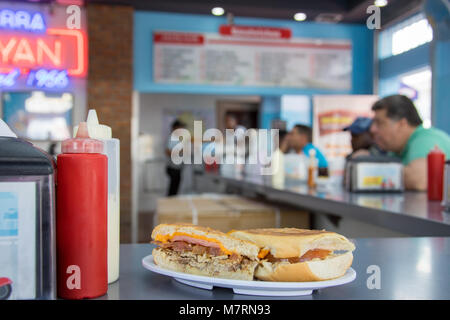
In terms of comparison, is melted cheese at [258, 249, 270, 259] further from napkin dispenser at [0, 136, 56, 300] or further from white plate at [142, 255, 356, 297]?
napkin dispenser at [0, 136, 56, 300]

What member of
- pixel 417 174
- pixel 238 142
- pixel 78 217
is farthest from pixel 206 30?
pixel 78 217

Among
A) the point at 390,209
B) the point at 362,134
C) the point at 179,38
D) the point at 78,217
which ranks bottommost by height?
the point at 390,209

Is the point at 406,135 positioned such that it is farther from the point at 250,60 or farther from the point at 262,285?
the point at 250,60

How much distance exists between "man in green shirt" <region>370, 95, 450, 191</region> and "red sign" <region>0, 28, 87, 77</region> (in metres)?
3.29

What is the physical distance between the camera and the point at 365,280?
668 mm

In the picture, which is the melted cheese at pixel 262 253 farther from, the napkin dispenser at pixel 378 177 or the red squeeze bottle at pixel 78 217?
the napkin dispenser at pixel 378 177

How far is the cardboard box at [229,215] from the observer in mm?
2141

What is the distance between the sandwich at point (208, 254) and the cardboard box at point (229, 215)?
146 centimetres

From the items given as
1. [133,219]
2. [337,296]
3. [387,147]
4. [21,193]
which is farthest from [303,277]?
[133,219]

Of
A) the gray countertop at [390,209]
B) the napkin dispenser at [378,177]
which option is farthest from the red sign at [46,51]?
the napkin dispenser at [378,177]

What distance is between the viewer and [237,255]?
2.00 ft

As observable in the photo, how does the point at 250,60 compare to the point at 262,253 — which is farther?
the point at 250,60

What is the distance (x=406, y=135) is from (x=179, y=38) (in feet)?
10.0

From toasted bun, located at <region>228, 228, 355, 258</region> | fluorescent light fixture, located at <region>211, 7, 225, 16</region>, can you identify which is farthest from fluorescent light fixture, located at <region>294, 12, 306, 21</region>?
toasted bun, located at <region>228, 228, 355, 258</region>
